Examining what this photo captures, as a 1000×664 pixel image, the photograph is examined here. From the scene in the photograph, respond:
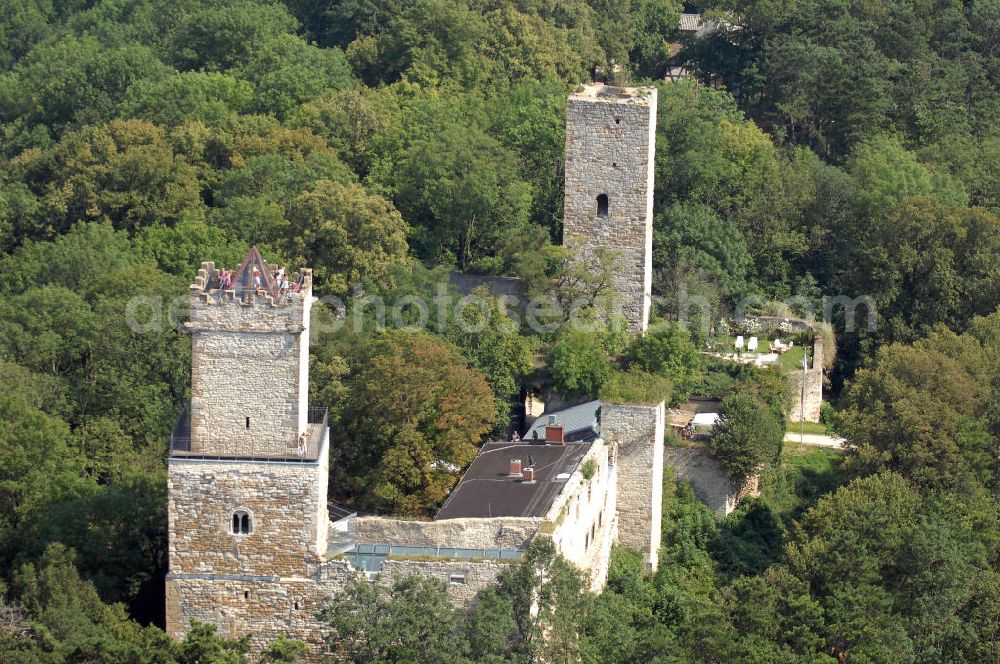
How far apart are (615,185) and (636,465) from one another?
394 inches

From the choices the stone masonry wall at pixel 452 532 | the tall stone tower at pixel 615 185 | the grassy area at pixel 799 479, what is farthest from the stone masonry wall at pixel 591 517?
the tall stone tower at pixel 615 185

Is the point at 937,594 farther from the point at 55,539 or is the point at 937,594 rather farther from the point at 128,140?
the point at 128,140

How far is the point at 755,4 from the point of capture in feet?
260

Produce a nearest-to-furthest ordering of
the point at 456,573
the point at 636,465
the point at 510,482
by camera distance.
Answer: the point at 456,573 < the point at 510,482 < the point at 636,465

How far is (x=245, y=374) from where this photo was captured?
148 feet

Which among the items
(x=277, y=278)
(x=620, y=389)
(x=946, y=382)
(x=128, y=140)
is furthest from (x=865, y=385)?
(x=128, y=140)

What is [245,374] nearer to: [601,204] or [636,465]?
[636,465]

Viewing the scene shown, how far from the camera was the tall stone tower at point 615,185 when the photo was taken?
60.7 metres

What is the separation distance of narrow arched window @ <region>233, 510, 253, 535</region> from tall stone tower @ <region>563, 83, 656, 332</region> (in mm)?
17765

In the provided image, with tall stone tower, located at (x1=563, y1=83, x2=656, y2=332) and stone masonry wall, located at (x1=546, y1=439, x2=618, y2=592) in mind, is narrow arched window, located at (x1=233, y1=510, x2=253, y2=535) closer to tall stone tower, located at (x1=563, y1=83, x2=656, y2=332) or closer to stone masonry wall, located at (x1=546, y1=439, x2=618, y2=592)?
stone masonry wall, located at (x1=546, y1=439, x2=618, y2=592)

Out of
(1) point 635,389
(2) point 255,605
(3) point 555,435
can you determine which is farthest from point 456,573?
(1) point 635,389

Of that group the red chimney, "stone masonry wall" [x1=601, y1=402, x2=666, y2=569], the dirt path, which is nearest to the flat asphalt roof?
the red chimney

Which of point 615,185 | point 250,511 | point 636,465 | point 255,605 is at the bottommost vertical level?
point 255,605

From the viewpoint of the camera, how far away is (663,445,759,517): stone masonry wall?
185ft
